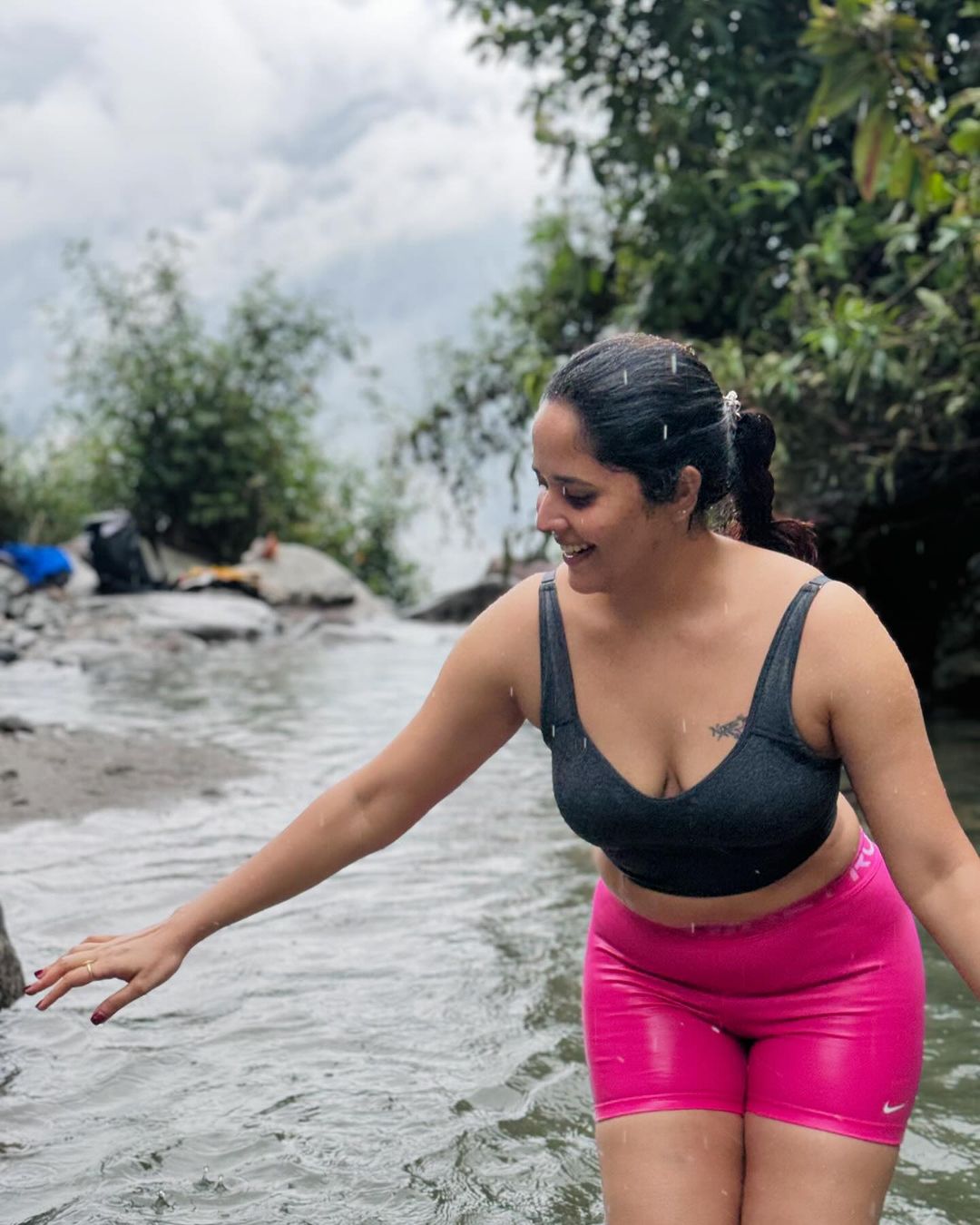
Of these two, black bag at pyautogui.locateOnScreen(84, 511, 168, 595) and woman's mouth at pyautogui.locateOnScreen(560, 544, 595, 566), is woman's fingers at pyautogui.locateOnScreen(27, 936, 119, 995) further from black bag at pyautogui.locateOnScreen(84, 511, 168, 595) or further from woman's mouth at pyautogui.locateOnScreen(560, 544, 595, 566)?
black bag at pyautogui.locateOnScreen(84, 511, 168, 595)

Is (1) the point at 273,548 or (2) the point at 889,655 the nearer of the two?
(2) the point at 889,655

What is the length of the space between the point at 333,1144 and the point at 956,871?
191 centimetres

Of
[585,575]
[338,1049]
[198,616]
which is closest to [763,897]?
[585,575]

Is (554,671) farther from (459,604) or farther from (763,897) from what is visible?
(459,604)

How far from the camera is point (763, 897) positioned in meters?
2.61

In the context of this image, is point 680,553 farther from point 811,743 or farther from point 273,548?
point 273,548

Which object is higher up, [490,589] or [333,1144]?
[333,1144]

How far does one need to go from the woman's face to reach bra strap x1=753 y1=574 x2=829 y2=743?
0.85ft

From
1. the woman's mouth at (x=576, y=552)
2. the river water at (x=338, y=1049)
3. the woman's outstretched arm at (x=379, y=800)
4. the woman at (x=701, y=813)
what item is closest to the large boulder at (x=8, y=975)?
the river water at (x=338, y=1049)

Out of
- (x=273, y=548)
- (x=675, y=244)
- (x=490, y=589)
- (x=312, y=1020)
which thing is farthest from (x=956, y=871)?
(x=273, y=548)

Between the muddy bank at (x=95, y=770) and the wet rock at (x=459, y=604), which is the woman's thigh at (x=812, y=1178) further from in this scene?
the wet rock at (x=459, y=604)

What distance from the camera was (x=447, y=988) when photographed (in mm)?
4852

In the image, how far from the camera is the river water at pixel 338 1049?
135 inches

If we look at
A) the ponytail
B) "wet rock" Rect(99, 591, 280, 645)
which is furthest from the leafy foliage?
"wet rock" Rect(99, 591, 280, 645)
